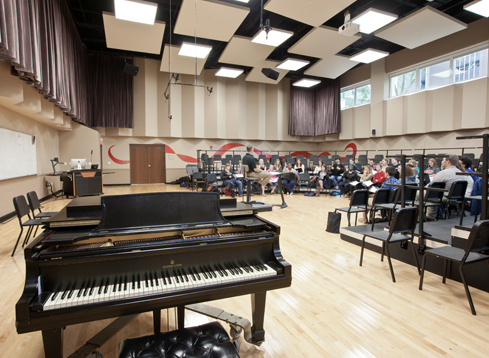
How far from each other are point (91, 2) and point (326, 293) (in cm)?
942

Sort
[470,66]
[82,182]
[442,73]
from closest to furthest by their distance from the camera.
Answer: [470,66] < [82,182] < [442,73]

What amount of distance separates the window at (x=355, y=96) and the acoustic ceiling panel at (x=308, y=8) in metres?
6.31

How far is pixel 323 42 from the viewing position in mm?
8242

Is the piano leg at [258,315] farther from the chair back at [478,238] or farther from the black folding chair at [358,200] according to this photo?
the black folding chair at [358,200]

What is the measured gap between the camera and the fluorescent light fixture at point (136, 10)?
611 centimetres

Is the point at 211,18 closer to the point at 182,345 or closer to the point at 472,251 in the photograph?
the point at 472,251

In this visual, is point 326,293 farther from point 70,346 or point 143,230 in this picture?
point 70,346

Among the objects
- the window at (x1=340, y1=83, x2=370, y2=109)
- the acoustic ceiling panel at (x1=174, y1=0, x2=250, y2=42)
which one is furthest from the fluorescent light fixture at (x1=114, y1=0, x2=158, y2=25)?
the window at (x1=340, y1=83, x2=370, y2=109)

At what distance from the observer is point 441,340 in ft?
6.71

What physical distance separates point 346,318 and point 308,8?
656 centimetres

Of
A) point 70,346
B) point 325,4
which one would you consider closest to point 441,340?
point 70,346

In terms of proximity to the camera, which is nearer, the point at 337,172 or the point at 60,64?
the point at 60,64

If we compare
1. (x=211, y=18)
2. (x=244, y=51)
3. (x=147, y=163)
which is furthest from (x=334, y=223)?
(x=147, y=163)

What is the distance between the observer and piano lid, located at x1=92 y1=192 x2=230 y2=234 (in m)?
1.65
